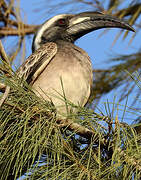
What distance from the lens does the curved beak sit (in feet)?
13.8

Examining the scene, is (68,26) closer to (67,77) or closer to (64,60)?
(64,60)

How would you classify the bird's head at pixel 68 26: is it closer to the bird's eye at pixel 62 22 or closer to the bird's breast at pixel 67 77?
the bird's eye at pixel 62 22

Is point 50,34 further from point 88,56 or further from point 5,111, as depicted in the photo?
point 5,111

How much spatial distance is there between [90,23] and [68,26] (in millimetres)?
279

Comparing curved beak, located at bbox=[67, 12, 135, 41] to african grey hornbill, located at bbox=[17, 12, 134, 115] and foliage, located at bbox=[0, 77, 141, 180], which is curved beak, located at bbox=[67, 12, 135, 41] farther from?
foliage, located at bbox=[0, 77, 141, 180]

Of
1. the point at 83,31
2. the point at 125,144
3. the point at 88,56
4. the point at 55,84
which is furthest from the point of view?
the point at 83,31

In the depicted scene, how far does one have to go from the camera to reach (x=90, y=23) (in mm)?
4359

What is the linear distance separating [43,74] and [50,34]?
37.3 inches

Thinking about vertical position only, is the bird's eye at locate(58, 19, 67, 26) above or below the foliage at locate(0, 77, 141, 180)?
above

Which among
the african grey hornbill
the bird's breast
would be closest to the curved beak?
the african grey hornbill

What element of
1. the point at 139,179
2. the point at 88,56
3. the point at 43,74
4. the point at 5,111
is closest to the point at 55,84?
the point at 43,74

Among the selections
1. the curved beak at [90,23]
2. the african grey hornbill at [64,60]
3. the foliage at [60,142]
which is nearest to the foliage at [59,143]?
the foliage at [60,142]

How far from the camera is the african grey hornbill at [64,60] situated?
11.8 ft

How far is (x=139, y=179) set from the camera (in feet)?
7.08
